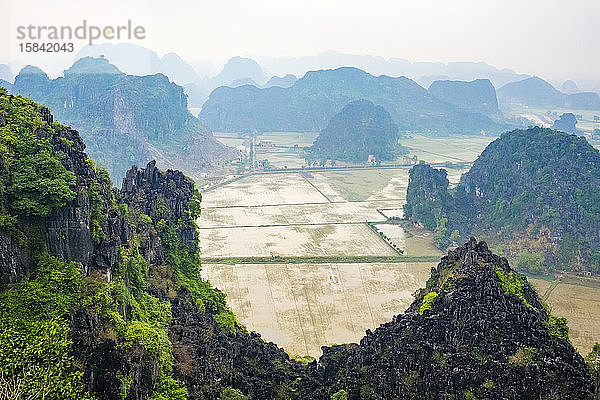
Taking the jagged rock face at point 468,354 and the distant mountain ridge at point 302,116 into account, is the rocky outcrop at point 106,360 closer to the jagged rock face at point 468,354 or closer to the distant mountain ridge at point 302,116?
the jagged rock face at point 468,354

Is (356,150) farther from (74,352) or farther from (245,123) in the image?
(74,352)

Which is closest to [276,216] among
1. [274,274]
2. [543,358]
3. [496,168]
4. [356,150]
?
[274,274]

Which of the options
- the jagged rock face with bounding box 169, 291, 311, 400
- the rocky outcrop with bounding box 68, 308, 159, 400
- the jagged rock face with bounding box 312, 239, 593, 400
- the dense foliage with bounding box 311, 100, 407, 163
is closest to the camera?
the rocky outcrop with bounding box 68, 308, 159, 400

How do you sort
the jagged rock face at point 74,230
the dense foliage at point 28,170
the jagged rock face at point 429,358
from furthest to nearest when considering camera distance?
1. the jagged rock face at point 429,358
2. the dense foliage at point 28,170
3. the jagged rock face at point 74,230

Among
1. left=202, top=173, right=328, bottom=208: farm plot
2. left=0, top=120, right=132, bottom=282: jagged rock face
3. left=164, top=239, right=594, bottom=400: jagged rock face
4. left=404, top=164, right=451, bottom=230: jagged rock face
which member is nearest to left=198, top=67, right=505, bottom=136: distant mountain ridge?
left=202, top=173, right=328, bottom=208: farm plot

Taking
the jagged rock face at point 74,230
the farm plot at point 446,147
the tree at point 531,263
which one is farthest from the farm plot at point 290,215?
the farm plot at point 446,147

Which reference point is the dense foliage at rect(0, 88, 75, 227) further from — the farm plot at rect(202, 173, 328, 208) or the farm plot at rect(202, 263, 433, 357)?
the farm plot at rect(202, 173, 328, 208)
